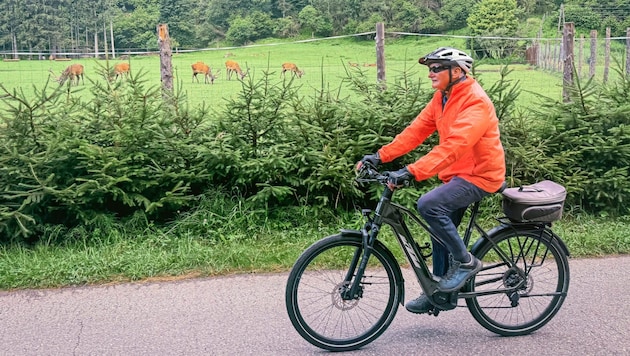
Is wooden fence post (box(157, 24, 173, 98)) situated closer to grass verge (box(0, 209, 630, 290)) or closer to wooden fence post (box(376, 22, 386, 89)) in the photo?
grass verge (box(0, 209, 630, 290))

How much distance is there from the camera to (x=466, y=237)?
4.04 m

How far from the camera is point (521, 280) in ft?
13.3

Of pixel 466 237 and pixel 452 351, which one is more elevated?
pixel 466 237

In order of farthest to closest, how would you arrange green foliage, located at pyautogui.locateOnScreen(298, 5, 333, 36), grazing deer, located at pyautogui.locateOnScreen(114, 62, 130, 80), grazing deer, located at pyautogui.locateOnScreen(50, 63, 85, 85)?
green foliage, located at pyautogui.locateOnScreen(298, 5, 333, 36) → grazing deer, located at pyautogui.locateOnScreen(50, 63, 85, 85) → grazing deer, located at pyautogui.locateOnScreen(114, 62, 130, 80)

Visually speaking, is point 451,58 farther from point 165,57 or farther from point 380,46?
point 380,46

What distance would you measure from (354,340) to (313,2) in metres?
10.9

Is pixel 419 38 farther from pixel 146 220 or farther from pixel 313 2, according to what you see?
pixel 146 220

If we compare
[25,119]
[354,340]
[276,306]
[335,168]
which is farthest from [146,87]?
[354,340]

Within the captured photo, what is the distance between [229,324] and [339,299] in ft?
2.93

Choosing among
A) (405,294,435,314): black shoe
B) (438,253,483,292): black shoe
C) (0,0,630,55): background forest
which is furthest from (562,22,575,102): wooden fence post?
(405,294,435,314): black shoe

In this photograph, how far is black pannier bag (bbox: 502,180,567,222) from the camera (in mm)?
3805

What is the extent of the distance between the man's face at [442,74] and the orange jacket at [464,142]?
6cm

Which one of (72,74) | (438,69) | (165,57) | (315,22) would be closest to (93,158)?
(72,74)

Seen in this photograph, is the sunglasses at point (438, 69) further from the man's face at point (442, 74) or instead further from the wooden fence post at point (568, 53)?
the wooden fence post at point (568, 53)
